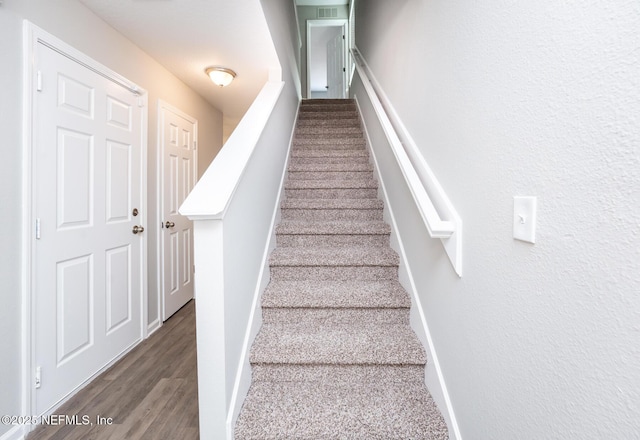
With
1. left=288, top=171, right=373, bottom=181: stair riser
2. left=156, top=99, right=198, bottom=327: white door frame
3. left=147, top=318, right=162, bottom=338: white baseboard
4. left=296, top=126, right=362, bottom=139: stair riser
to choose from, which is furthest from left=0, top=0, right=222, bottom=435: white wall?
left=296, top=126, right=362, bottom=139: stair riser

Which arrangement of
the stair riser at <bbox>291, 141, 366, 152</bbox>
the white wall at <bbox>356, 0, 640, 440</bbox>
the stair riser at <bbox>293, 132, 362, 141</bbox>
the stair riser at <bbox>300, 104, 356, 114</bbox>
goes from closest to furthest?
the white wall at <bbox>356, 0, 640, 440</bbox>
the stair riser at <bbox>291, 141, 366, 152</bbox>
the stair riser at <bbox>293, 132, 362, 141</bbox>
the stair riser at <bbox>300, 104, 356, 114</bbox>

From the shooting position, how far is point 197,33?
6.30ft

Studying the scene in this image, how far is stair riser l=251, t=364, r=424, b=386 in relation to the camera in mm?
1283

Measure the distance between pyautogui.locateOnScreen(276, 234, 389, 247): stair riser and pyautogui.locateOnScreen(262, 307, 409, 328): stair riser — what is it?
1.84ft

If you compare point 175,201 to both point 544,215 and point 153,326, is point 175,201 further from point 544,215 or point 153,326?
point 544,215

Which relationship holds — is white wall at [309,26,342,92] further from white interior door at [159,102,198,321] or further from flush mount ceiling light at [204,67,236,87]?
white interior door at [159,102,198,321]

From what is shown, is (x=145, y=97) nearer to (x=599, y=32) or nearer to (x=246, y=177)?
(x=246, y=177)

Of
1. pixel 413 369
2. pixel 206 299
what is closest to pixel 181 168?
pixel 206 299

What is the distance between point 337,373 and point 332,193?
1431 millimetres

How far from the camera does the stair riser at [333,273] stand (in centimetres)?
174

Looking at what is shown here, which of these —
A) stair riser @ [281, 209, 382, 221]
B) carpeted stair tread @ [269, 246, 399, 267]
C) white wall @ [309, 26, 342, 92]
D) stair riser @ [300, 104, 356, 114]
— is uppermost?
white wall @ [309, 26, 342, 92]

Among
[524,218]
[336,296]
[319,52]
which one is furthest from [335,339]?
[319,52]

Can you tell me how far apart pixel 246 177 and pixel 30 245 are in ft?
3.51

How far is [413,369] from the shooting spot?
4.22ft
